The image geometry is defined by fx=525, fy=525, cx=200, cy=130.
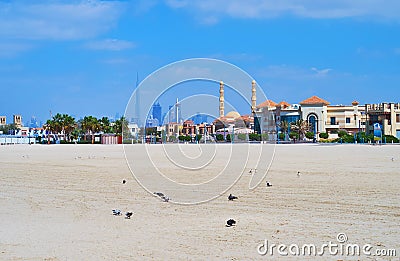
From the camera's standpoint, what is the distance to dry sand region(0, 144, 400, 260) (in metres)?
8.00

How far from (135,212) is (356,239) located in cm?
505

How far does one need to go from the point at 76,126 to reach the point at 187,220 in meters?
94.3

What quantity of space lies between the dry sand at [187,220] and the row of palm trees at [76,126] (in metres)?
83.1

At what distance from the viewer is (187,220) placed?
10516mm

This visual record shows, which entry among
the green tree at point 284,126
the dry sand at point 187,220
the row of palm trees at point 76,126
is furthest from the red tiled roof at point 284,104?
the dry sand at point 187,220

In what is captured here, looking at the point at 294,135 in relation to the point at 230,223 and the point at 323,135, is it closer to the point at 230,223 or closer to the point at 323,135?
the point at 323,135

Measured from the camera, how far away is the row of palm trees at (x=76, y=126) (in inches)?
3893

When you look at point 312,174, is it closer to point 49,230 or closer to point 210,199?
point 210,199

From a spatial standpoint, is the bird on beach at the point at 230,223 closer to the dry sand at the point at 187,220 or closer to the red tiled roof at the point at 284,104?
the dry sand at the point at 187,220

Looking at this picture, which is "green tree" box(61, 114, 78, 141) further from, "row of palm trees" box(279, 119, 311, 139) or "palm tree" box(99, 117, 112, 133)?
"row of palm trees" box(279, 119, 311, 139)

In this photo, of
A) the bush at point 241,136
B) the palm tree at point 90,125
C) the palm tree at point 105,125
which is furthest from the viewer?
the palm tree at point 105,125

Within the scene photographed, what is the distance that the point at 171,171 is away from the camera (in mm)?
22031

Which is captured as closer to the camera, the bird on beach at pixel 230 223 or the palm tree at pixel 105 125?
the bird on beach at pixel 230 223

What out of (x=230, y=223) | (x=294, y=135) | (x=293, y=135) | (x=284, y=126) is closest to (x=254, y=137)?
(x=293, y=135)
